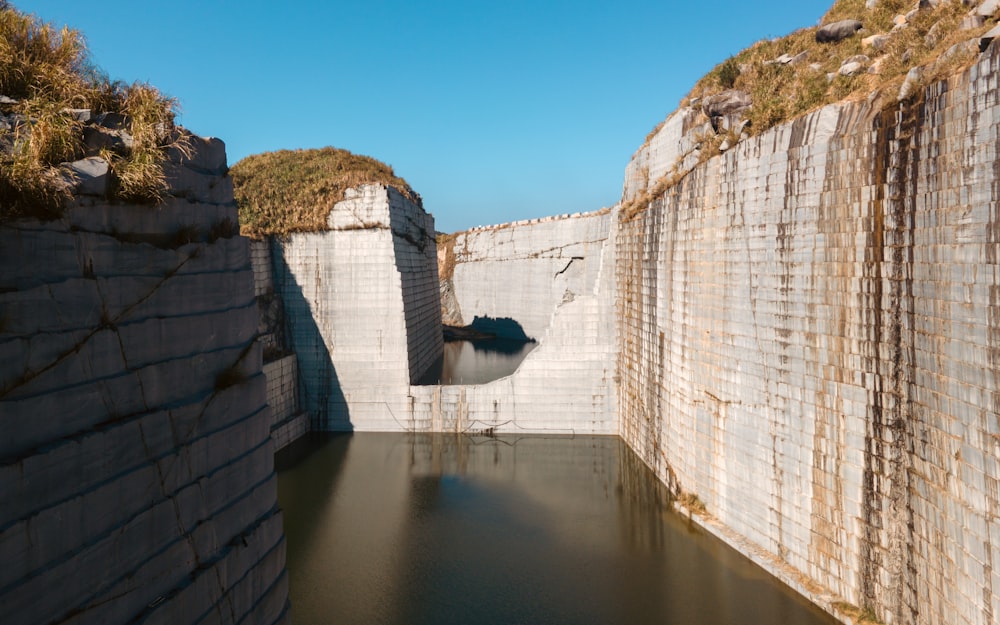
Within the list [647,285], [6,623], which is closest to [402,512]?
[647,285]

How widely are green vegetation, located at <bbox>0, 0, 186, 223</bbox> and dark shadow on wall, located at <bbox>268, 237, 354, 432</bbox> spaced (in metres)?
14.1

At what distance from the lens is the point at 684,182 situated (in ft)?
41.8

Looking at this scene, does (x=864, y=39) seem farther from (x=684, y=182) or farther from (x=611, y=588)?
(x=611, y=588)

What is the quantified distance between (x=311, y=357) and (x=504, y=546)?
9505mm

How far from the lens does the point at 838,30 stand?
38.3 feet

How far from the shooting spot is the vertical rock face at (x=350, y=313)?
18.3 meters

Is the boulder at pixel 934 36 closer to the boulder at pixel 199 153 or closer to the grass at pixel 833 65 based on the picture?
the grass at pixel 833 65

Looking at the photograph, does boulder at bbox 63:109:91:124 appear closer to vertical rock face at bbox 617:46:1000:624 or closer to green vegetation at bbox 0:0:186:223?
green vegetation at bbox 0:0:186:223

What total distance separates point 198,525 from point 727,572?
8.98 metres

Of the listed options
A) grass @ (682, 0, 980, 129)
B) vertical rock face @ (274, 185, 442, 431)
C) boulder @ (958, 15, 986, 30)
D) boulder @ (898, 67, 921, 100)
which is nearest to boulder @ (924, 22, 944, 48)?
grass @ (682, 0, 980, 129)

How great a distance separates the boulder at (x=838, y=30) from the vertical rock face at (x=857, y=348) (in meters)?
3.40

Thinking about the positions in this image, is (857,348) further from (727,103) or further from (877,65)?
(727,103)

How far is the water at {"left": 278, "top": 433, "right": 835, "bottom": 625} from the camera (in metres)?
9.50

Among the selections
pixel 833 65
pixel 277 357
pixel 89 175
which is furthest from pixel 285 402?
pixel 833 65
